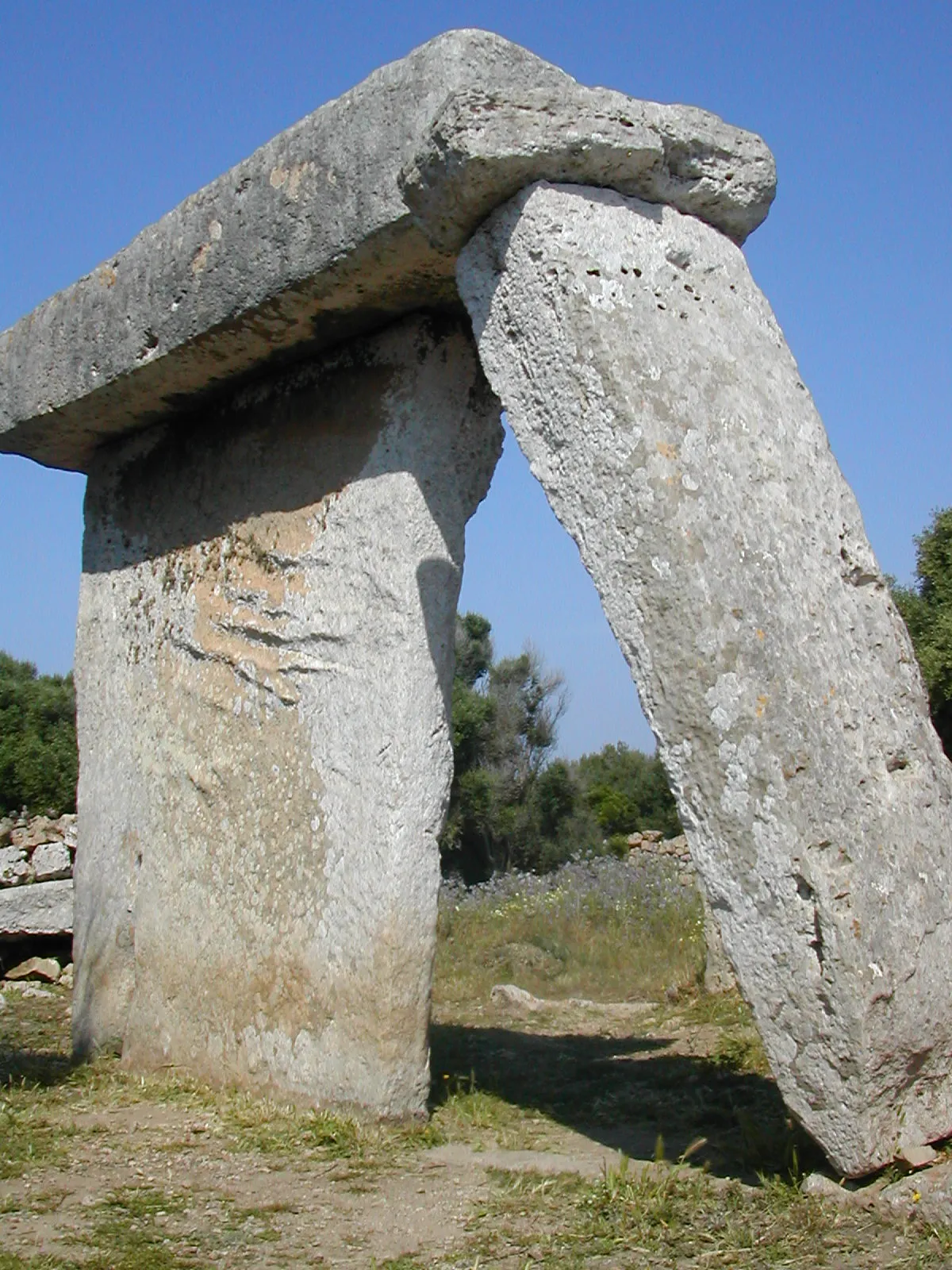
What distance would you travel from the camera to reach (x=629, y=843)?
1482 centimetres

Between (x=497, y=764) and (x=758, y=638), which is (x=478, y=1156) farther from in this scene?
(x=497, y=764)

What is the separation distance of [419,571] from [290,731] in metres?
0.78

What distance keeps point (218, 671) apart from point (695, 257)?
2.36m

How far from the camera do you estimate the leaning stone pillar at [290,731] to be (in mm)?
4223

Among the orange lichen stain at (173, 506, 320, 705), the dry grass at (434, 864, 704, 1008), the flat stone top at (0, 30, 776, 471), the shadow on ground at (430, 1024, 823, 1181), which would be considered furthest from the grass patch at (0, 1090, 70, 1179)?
the dry grass at (434, 864, 704, 1008)

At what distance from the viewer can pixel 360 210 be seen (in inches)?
149

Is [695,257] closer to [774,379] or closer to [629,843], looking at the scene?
[774,379]

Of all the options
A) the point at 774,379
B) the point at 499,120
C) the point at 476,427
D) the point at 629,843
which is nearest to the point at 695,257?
the point at 774,379

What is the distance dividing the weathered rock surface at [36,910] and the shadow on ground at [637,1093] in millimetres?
2661

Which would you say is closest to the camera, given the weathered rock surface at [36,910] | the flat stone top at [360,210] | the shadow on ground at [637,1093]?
the flat stone top at [360,210]

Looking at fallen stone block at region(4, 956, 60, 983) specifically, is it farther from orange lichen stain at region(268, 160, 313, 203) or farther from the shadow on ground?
orange lichen stain at region(268, 160, 313, 203)

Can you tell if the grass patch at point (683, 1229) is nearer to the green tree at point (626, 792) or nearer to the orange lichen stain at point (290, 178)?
the orange lichen stain at point (290, 178)

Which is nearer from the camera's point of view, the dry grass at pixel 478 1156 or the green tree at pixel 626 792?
the dry grass at pixel 478 1156

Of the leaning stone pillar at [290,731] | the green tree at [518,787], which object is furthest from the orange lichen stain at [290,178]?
the green tree at [518,787]
